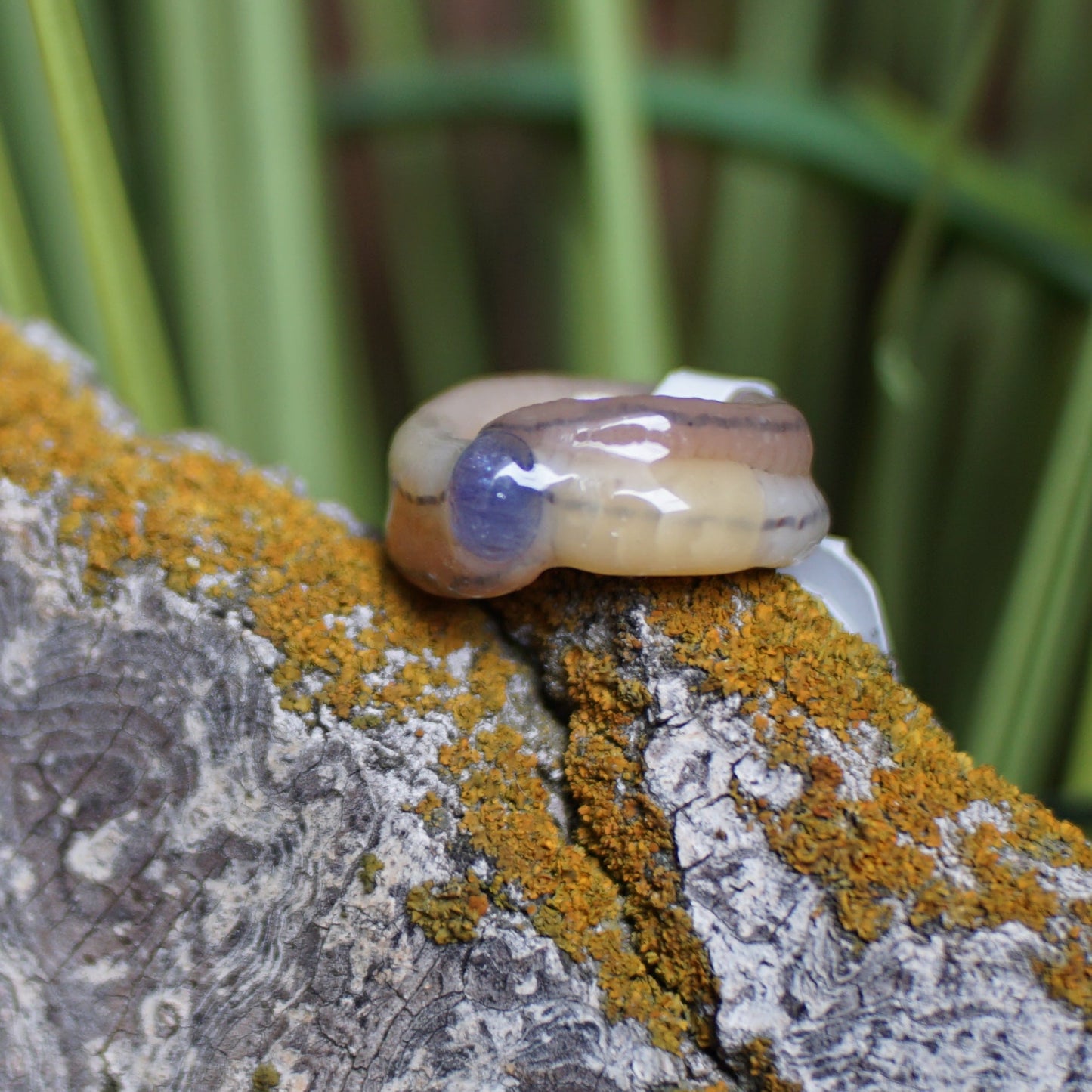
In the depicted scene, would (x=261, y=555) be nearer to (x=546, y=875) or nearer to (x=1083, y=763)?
(x=546, y=875)

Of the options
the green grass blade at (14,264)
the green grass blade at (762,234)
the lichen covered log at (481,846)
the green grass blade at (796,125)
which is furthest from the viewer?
the green grass blade at (762,234)

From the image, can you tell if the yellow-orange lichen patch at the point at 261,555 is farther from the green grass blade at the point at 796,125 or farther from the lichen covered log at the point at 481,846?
the green grass blade at the point at 796,125

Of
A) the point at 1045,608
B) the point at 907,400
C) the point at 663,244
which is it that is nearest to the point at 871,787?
the point at 1045,608

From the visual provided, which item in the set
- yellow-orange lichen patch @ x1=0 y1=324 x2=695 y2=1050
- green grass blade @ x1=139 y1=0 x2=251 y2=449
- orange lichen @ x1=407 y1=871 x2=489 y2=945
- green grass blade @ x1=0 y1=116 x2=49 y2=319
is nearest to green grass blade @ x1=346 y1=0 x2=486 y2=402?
green grass blade @ x1=139 y1=0 x2=251 y2=449

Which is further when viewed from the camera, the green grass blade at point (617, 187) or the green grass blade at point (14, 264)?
the green grass blade at point (617, 187)

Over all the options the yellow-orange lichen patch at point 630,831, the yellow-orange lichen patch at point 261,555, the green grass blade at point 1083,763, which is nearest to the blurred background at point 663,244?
the green grass blade at point 1083,763

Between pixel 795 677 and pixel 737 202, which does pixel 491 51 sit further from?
pixel 795 677

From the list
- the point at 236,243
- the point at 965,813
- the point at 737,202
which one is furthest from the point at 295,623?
the point at 737,202

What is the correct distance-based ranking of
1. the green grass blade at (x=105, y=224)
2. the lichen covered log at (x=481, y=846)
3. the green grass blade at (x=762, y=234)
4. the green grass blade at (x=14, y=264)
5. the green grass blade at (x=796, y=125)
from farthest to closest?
the green grass blade at (x=762, y=234)
the green grass blade at (x=796, y=125)
the green grass blade at (x=14, y=264)
the green grass blade at (x=105, y=224)
the lichen covered log at (x=481, y=846)

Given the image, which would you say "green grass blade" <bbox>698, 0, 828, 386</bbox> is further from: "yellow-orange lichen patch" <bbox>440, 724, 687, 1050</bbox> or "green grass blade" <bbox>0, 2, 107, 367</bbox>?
"yellow-orange lichen patch" <bbox>440, 724, 687, 1050</bbox>
